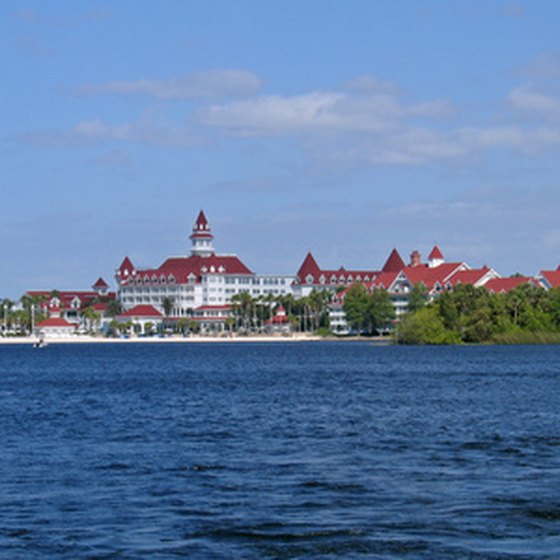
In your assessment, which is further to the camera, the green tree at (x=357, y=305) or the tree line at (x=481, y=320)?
the green tree at (x=357, y=305)

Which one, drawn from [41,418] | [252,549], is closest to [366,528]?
[252,549]

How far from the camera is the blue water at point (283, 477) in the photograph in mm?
17797

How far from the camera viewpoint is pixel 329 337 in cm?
19162

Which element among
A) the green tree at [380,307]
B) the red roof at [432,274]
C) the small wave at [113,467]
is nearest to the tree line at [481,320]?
the green tree at [380,307]

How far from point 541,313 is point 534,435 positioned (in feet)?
329

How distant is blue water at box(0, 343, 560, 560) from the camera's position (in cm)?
1780

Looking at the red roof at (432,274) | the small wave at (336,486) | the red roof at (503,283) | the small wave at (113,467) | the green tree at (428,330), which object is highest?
the red roof at (432,274)

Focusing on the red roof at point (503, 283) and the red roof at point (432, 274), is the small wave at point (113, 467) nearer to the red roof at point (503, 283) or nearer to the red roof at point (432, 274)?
the red roof at point (503, 283)

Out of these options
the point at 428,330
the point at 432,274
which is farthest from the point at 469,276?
the point at 428,330

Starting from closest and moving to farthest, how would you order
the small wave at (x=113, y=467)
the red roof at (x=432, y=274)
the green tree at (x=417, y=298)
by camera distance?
the small wave at (x=113, y=467) < the green tree at (x=417, y=298) < the red roof at (x=432, y=274)

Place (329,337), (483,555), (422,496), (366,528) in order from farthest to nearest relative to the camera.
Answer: (329,337) < (422,496) < (366,528) < (483,555)

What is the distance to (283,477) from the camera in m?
23.9

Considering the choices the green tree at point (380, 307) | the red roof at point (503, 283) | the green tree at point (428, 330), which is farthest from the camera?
the green tree at point (380, 307)

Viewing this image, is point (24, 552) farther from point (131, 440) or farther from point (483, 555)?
point (131, 440)
